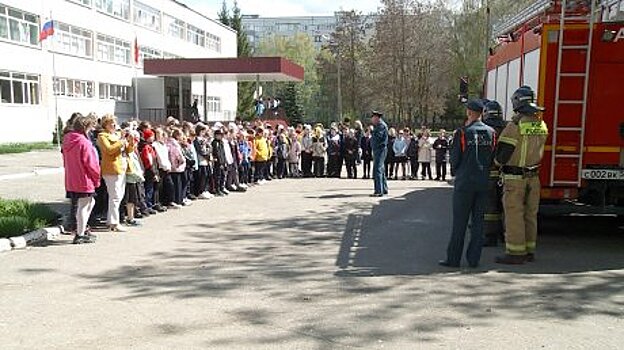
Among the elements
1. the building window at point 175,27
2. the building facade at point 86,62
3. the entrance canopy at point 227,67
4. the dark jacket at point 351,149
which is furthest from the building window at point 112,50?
the dark jacket at point 351,149

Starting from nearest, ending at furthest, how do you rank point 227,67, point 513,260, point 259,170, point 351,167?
point 513,260 < point 259,170 < point 351,167 < point 227,67

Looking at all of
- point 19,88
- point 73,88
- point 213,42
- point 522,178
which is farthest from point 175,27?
point 522,178

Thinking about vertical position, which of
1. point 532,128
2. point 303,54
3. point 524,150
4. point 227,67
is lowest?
point 524,150

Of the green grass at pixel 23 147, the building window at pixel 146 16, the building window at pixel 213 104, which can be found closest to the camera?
the green grass at pixel 23 147

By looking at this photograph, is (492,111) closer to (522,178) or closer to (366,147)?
(522,178)

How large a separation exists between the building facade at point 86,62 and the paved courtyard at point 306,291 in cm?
2613

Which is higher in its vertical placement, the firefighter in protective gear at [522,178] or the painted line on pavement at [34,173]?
the firefighter in protective gear at [522,178]

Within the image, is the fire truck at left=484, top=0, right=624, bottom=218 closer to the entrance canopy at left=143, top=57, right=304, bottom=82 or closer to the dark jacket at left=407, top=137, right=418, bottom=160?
the dark jacket at left=407, top=137, right=418, bottom=160

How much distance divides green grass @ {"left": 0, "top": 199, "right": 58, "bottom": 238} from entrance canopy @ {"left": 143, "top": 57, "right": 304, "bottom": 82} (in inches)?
925

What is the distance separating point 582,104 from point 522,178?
154cm

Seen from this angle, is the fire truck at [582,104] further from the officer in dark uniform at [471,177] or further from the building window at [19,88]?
the building window at [19,88]

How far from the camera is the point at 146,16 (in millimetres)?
50000

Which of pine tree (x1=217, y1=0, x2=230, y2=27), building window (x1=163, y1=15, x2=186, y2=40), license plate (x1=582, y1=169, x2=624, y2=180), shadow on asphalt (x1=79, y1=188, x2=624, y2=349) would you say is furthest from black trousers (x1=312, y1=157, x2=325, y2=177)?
pine tree (x1=217, y1=0, x2=230, y2=27)

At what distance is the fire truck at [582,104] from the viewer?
320 inches
